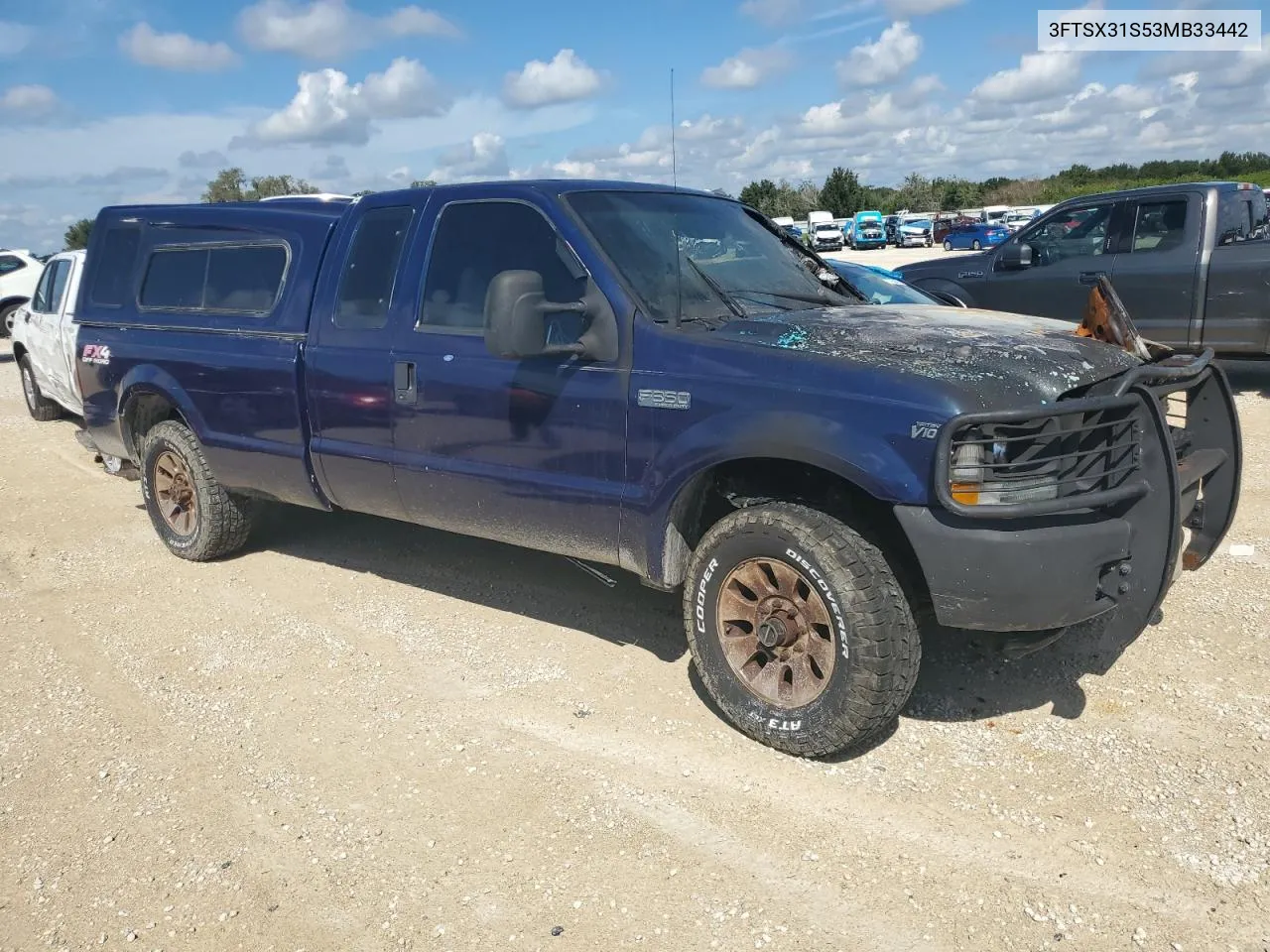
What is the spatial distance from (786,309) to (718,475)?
0.82 meters

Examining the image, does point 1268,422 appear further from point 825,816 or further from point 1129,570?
point 825,816

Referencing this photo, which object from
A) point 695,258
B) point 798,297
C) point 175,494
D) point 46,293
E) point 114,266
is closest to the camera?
point 695,258

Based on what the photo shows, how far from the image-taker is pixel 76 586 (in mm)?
5703

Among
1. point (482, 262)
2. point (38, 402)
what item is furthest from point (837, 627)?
point (38, 402)

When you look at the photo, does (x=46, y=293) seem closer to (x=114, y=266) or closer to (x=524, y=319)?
(x=114, y=266)

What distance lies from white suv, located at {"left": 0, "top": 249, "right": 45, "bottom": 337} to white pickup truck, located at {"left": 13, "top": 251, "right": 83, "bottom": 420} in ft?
26.3

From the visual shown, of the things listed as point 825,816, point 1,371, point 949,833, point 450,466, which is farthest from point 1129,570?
point 1,371

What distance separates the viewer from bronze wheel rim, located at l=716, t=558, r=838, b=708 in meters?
3.47

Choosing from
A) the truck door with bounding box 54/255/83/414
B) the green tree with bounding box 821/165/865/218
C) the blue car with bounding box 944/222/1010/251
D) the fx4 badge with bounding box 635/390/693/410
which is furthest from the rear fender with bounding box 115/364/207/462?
the green tree with bounding box 821/165/865/218

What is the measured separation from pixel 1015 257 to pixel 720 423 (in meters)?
6.93

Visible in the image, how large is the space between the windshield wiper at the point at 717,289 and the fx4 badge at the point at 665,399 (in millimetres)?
526

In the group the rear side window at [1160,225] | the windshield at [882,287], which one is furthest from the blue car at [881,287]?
the rear side window at [1160,225]

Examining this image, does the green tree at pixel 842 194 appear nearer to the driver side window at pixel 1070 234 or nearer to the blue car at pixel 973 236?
the blue car at pixel 973 236

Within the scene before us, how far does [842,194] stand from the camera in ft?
231
